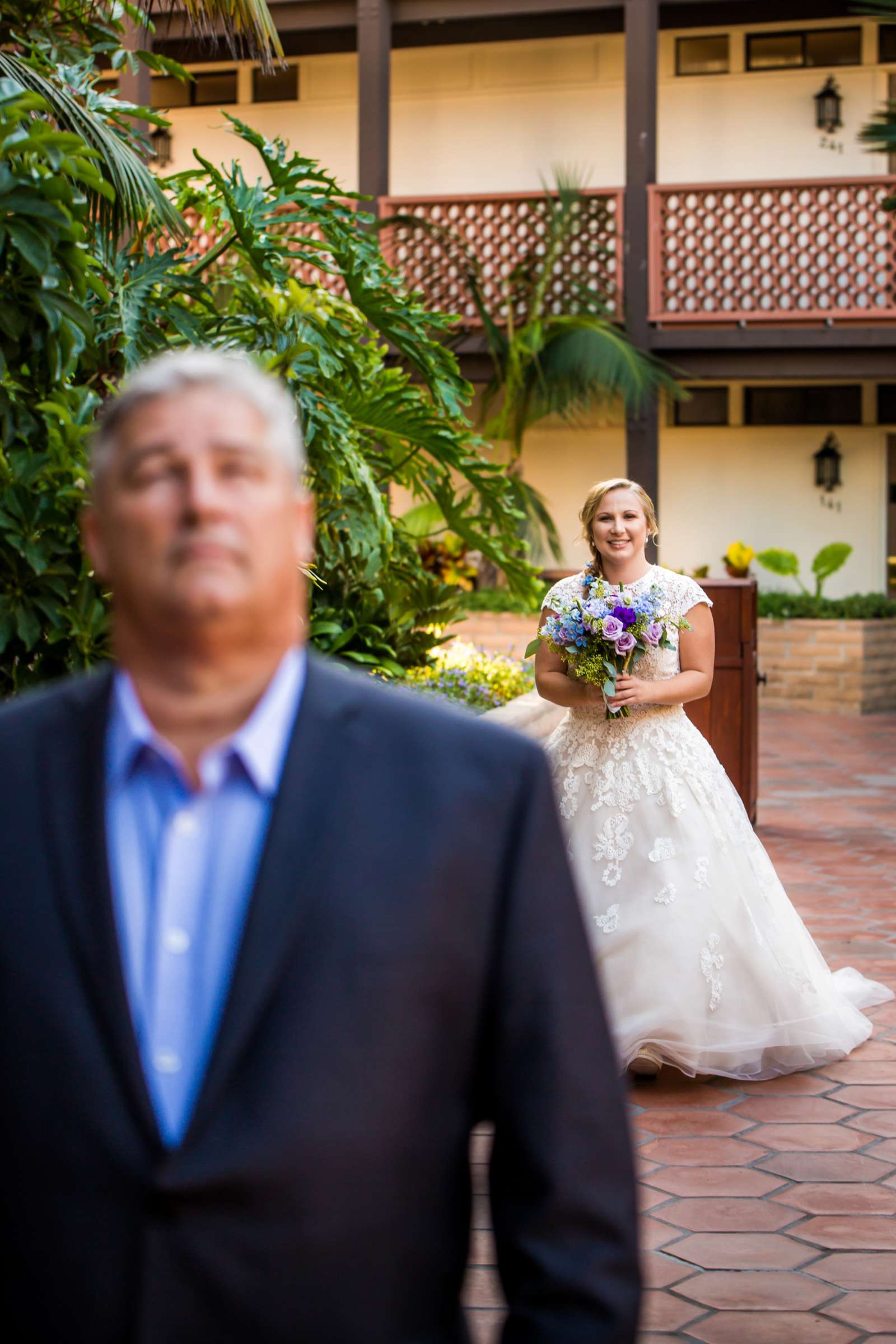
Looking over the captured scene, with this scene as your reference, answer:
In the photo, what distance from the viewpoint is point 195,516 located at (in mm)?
1276

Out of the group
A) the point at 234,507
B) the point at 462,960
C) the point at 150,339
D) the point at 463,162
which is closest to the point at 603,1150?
the point at 462,960

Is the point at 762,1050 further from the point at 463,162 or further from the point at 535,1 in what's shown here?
the point at 463,162

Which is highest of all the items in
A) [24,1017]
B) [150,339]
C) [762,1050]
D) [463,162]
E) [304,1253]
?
[463,162]

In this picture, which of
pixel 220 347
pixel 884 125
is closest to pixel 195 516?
pixel 884 125

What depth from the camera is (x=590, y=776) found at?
5234mm

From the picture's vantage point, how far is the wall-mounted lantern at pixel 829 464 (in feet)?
59.8

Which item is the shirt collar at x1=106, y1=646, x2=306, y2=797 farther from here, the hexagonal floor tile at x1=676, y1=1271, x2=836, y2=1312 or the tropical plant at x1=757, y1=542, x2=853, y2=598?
the tropical plant at x1=757, y1=542, x2=853, y2=598

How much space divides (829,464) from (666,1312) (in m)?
16.1

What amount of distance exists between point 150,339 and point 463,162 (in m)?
13.2

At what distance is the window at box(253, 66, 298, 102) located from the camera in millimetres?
18891

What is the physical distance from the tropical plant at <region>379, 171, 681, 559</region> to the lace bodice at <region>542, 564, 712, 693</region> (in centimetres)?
943

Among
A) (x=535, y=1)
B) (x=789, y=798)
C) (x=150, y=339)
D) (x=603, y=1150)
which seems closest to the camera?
(x=603, y=1150)

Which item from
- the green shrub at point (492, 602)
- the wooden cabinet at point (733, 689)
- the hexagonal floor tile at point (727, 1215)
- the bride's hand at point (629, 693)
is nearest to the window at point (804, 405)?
the green shrub at point (492, 602)

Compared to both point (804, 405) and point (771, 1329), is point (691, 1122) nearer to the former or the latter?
point (771, 1329)
